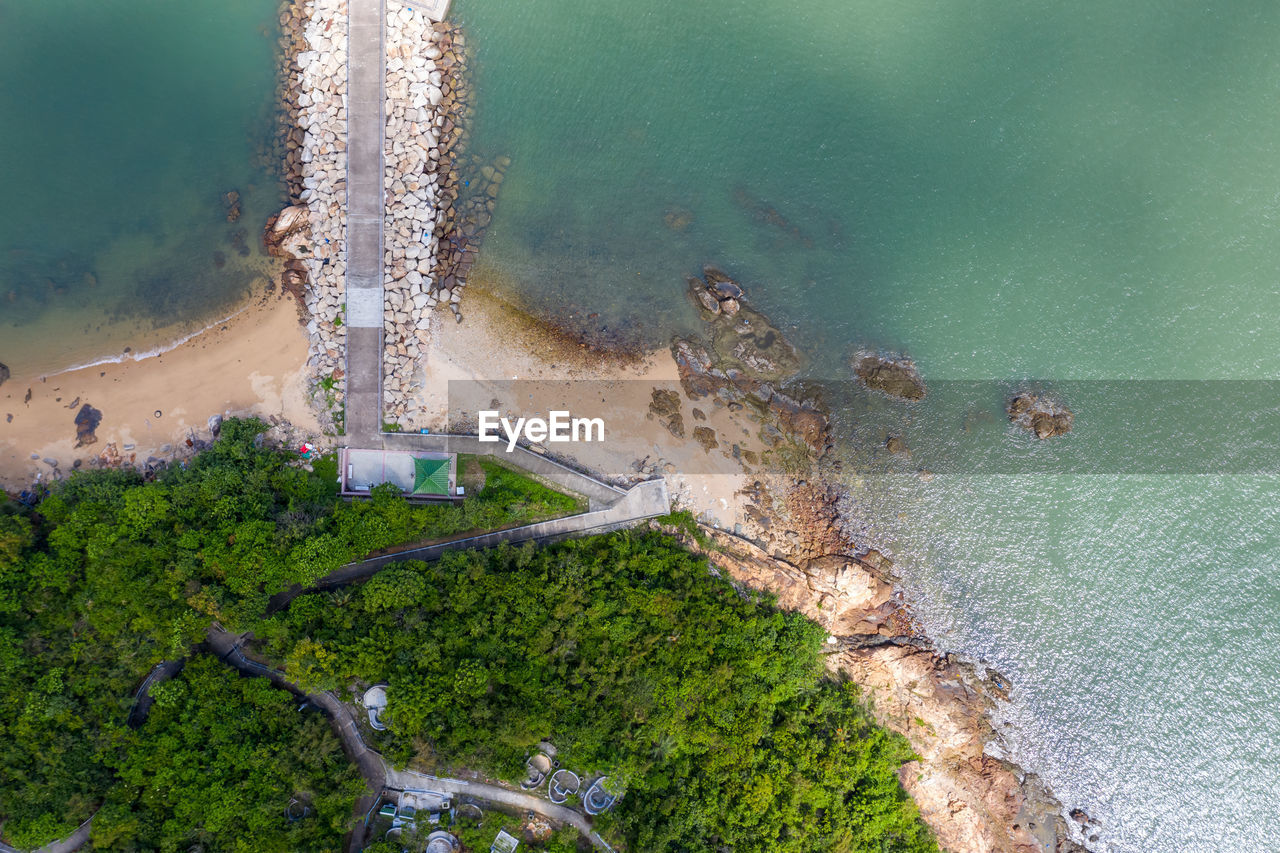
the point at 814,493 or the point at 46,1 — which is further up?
the point at 46,1

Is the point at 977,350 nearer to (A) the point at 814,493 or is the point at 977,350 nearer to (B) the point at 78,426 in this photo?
(A) the point at 814,493

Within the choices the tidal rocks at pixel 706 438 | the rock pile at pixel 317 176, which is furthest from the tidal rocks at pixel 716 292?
the rock pile at pixel 317 176

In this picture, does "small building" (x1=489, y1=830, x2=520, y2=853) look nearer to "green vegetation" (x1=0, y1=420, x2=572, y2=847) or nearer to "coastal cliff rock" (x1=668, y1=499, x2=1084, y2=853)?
"green vegetation" (x1=0, y1=420, x2=572, y2=847)

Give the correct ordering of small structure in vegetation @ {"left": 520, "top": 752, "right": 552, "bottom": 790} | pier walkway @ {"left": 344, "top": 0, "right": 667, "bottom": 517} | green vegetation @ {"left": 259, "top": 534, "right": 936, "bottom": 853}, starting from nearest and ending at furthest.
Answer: green vegetation @ {"left": 259, "top": 534, "right": 936, "bottom": 853} → small structure in vegetation @ {"left": 520, "top": 752, "right": 552, "bottom": 790} → pier walkway @ {"left": 344, "top": 0, "right": 667, "bottom": 517}

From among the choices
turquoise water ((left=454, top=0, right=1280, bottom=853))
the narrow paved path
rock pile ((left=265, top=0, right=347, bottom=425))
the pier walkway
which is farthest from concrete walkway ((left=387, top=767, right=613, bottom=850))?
turquoise water ((left=454, top=0, right=1280, bottom=853))

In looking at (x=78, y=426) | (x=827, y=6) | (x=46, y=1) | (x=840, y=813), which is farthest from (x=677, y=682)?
(x=46, y=1)

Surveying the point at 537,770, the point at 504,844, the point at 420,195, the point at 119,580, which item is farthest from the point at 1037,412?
the point at 119,580

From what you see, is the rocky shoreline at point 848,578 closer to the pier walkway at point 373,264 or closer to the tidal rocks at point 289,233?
the pier walkway at point 373,264
